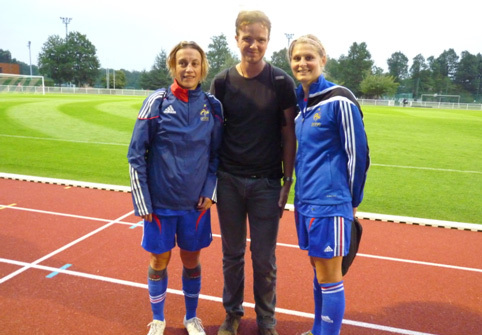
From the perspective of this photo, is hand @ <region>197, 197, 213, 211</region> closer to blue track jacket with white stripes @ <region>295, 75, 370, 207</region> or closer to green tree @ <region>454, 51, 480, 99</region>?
blue track jacket with white stripes @ <region>295, 75, 370, 207</region>

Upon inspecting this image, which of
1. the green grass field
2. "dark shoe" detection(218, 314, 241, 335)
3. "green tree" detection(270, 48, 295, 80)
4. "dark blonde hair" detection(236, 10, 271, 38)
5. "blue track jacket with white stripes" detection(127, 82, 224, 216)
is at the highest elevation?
"green tree" detection(270, 48, 295, 80)

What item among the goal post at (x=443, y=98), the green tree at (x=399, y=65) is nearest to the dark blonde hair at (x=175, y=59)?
the goal post at (x=443, y=98)

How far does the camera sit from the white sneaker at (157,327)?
2951mm

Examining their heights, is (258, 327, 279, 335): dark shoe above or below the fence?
below

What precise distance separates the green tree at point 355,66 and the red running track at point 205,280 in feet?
235

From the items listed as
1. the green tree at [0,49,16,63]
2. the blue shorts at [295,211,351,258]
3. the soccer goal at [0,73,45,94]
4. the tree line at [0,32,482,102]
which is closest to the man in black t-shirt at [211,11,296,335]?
the blue shorts at [295,211,351,258]

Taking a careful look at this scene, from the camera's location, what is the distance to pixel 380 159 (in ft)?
36.2

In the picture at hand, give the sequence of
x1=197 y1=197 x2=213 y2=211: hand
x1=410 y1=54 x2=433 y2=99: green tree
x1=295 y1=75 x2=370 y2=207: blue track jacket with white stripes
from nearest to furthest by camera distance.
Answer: x1=295 y1=75 x2=370 y2=207: blue track jacket with white stripes < x1=197 y1=197 x2=213 y2=211: hand < x1=410 y1=54 x2=433 y2=99: green tree

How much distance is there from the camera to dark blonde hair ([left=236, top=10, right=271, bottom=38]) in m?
2.57

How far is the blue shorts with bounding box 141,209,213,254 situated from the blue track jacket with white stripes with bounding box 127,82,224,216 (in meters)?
0.09

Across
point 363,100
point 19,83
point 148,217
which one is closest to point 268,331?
point 148,217

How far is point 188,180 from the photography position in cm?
273

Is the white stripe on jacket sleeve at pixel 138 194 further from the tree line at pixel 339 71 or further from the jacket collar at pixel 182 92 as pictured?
the tree line at pixel 339 71

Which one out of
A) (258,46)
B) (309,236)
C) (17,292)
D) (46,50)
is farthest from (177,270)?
(46,50)
